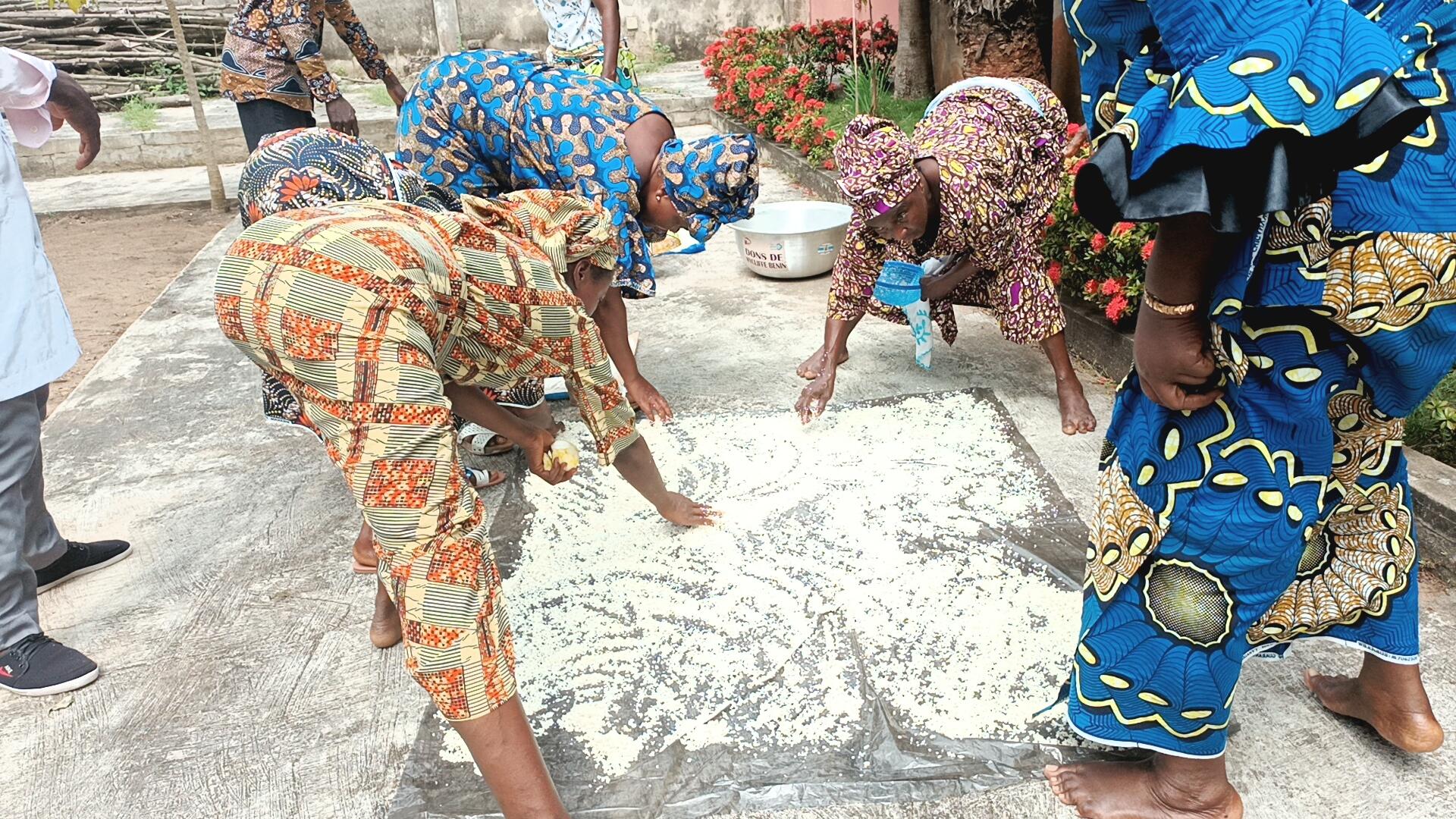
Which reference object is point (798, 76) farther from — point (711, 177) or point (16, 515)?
point (16, 515)

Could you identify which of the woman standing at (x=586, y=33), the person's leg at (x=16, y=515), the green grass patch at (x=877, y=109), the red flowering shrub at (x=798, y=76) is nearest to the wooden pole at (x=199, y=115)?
the woman standing at (x=586, y=33)

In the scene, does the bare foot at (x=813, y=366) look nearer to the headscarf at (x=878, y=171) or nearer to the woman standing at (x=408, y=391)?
the headscarf at (x=878, y=171)

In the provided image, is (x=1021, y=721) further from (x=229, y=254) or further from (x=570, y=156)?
(x=570, y=156)

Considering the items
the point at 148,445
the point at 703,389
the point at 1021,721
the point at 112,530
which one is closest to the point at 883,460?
the point at 703,389

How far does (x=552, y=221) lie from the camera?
1.67 meters

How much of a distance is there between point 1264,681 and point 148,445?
324 centimetres

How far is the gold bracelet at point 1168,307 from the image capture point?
1.13m

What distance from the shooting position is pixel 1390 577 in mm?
1388

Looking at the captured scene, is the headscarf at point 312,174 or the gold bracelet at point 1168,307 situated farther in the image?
the headscarf at point 312,174

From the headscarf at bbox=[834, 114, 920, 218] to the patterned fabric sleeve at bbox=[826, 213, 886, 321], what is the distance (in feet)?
0.97

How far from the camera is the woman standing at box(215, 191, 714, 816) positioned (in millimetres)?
1268

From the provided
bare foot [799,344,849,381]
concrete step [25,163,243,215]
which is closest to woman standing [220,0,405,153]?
bare foot [799,344,849,381]

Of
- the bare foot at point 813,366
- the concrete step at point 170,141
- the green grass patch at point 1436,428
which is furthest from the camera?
the concrete step at point 170,141

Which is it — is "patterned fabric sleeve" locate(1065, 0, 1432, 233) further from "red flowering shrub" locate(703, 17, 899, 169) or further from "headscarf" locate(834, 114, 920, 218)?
"red flowering shrub" locate(703, 17, 899, 169)
